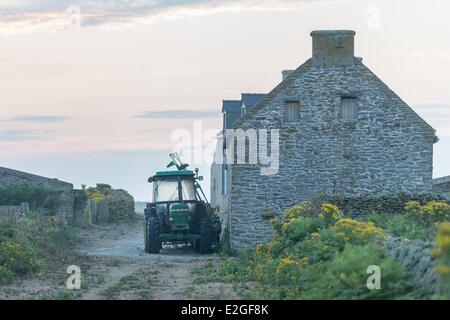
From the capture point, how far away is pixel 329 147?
3353 centimetres

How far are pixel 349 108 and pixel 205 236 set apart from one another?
20.7ft

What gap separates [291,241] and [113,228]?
25660 mm

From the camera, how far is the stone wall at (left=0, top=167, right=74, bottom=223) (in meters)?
48.2

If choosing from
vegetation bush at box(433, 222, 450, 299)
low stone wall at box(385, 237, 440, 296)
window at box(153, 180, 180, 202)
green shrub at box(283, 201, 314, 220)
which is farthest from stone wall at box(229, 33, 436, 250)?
vegetation bush at box(433, 222, 450, 299)

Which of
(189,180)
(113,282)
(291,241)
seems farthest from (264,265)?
A: (189,180)

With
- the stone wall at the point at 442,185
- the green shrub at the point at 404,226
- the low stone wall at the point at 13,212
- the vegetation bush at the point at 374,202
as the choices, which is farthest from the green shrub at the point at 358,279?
the stone wall at the point at 442,185

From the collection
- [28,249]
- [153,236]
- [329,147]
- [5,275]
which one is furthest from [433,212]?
[5,275]

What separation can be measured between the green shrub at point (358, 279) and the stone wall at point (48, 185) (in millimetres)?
31884

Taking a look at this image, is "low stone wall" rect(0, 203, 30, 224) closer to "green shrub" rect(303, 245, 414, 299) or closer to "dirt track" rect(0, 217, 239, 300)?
"dirt track" rect(0, 217, 239, 300)

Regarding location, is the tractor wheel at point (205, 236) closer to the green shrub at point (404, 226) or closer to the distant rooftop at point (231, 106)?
the green shrub at point (404, 226)

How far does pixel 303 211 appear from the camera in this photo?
92.9ft

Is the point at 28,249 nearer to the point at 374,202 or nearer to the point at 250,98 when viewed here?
the point at 374,202

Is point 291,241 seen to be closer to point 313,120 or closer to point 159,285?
point 159,285

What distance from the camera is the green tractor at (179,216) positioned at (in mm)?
33531
